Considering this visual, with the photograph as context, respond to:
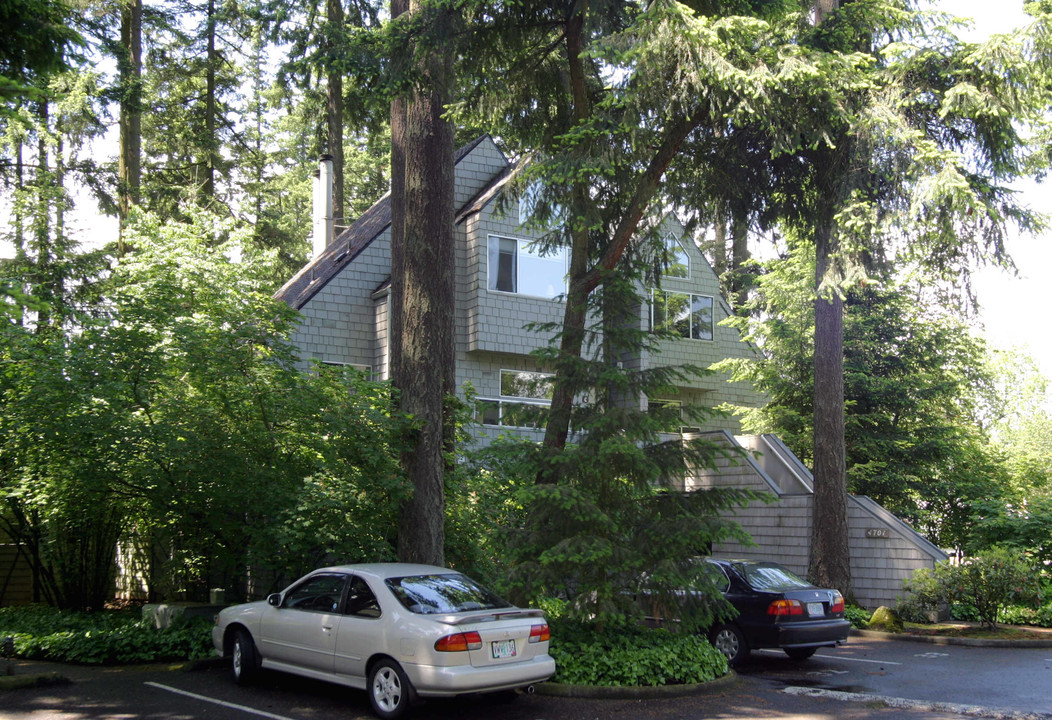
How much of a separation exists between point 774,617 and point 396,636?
18.7 feet

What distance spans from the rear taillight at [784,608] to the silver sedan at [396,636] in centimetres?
427

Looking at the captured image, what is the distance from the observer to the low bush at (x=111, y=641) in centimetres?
1227

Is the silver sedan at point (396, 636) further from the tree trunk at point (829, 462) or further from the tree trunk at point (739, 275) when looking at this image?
the tree trunk at point (739, 275)

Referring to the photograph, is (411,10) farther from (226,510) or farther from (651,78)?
(226,510)

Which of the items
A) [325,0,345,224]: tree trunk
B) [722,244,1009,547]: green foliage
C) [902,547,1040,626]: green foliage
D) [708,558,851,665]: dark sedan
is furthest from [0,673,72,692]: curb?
[325,0,345,224]: tree trunk

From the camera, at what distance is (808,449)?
23609 millimetres

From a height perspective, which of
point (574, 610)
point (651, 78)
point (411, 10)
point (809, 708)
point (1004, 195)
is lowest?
point (809, 708)

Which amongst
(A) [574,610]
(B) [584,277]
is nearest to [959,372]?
(B) [584,277]

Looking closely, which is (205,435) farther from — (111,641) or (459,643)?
(459,643)

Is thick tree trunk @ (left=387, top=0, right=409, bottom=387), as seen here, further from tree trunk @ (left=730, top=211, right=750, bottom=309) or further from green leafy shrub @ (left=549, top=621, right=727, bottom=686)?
tree trunk @ (left=730, top=211, right=750, bottom=309)

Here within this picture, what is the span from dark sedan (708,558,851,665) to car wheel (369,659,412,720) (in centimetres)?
487

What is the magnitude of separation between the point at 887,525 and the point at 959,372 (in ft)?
25.8

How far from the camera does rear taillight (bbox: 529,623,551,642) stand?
8.91 m

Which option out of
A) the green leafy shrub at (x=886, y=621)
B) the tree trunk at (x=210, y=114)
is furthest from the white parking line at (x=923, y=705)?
the tree trunk at (x=210, y=114)
